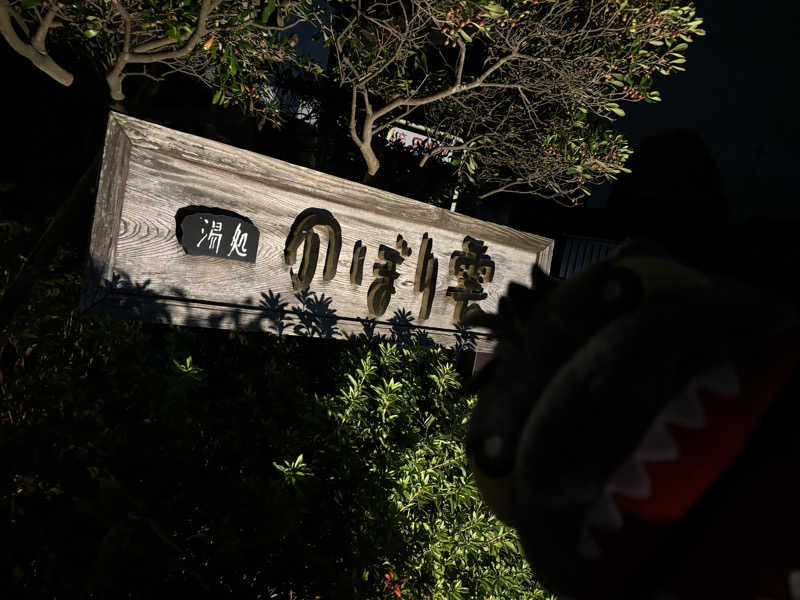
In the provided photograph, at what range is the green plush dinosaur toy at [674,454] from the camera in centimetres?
54

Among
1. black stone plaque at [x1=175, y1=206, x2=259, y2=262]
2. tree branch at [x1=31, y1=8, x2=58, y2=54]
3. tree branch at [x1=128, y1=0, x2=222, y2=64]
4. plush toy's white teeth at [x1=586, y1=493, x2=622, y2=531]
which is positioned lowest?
plush toy's white teeth at [x1=586, y1=493, x2=622, y2=531]

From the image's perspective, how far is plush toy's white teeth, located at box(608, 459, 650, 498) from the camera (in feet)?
1.82

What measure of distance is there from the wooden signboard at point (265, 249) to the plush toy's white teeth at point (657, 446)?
5.45 ft

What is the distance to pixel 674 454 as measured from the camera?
549 millimetres

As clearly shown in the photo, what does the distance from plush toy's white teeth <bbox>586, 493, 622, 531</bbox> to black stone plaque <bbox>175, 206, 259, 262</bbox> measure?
5.37ft

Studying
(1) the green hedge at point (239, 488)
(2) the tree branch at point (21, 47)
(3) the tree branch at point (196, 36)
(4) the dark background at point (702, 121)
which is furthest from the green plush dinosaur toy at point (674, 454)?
(4) the dark background at point (702, 121)

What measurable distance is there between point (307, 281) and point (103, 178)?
0.85 metres

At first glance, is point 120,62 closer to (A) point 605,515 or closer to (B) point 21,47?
(B) point 21,47

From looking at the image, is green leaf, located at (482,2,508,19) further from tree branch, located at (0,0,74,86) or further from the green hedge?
tree branch, located at (0,0,74,86)

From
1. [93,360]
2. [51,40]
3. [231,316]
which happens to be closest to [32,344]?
[93,360]

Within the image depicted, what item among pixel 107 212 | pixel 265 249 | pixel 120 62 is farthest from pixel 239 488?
pixel 120 62

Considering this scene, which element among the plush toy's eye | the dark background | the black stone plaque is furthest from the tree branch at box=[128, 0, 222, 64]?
the plush toy's eye

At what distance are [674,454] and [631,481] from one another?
0.06 meters

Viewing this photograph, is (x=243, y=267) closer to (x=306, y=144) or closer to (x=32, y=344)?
(x=32, y=344)
